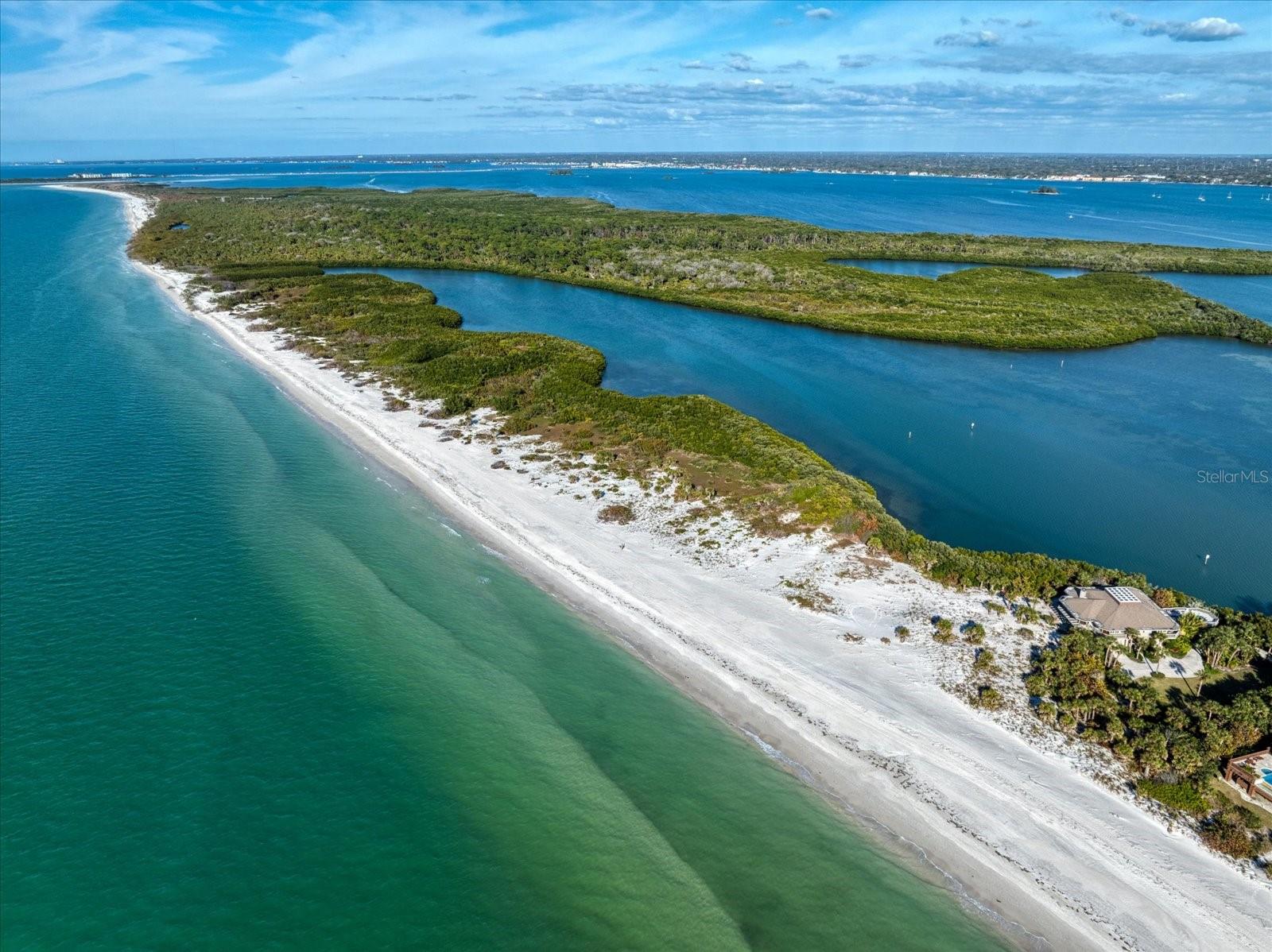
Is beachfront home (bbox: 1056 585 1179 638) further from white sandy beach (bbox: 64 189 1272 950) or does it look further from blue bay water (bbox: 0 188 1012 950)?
blue bay water (bbox: 0 188 1012 950)

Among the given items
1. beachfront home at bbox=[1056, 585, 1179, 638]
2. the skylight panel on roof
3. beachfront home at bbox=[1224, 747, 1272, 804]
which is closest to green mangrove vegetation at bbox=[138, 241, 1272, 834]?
beachfront home at bbox=[1224, 747, 1272, 804]

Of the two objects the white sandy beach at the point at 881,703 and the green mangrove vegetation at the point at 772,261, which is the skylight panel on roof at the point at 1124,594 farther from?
the green mangrove vegetation at the point at 772,261

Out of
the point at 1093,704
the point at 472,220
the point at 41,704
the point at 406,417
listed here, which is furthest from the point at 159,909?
the point at 472,220

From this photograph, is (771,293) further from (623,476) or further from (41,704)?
(41,704)

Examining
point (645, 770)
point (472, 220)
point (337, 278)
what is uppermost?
point (472, 220)

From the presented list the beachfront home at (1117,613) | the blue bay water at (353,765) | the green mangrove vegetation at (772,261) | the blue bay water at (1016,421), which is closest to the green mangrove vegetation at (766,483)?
the beachfront home at (1117,613)

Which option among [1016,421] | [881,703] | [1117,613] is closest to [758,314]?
[1016,421]
